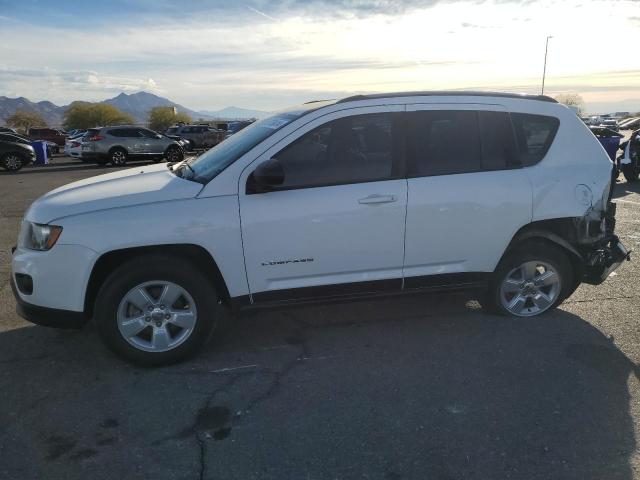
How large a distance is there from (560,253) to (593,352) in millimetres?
851

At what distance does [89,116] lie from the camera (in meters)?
73.9

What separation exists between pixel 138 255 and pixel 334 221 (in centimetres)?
138

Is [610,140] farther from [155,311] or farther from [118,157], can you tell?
[118,157]

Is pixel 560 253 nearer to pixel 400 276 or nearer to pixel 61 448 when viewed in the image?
pixel 400 276

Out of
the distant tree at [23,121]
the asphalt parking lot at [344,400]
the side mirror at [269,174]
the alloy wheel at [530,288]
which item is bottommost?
the asphalt parking lot at [344,400]

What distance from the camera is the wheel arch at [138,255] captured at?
359 centimetres

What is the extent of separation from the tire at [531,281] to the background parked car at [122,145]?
20.0 metres

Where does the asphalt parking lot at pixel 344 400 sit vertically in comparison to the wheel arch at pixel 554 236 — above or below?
below

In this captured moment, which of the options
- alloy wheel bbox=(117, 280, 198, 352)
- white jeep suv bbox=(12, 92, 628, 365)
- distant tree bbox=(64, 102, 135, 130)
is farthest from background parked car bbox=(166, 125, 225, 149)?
distant tree bbox=(64, 102, 135, 130)

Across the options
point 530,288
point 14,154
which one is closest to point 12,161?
point 14,154

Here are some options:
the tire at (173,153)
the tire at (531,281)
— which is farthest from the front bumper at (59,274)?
the tire at (173,153)

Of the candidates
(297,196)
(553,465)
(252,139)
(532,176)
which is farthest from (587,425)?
(252,139)

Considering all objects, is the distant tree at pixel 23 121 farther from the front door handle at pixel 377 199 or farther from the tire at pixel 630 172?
the front door handle at pixel 377 199

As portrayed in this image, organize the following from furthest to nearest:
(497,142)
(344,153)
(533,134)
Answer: (533,134), (497,142), (344,153)
